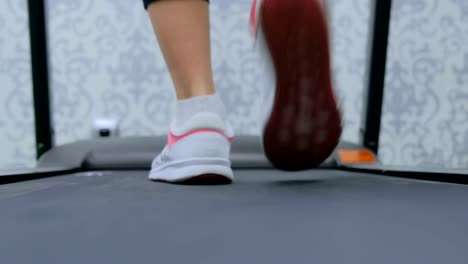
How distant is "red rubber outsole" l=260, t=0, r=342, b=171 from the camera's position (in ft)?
1.61

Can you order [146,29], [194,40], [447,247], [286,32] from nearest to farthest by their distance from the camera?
1. [447,247]
2. [286,32]
3. [194,40]
4. [146,29]

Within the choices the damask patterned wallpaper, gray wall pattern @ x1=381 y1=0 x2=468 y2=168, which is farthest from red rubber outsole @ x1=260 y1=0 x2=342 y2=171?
gray wall pattern @ x1=381 y1=0 x2=468 y2=168

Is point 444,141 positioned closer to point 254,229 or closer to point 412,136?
point 412,136

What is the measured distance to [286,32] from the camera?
495 mm

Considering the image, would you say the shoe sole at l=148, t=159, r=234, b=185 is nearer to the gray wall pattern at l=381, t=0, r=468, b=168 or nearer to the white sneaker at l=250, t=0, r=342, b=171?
the white sneaker at l=250, t=0, r=342, b=171

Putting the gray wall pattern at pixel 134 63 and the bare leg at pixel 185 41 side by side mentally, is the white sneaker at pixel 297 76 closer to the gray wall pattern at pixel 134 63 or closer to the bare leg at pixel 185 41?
the bare leg at pixel 185 41

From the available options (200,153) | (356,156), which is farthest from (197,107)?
(356,156)

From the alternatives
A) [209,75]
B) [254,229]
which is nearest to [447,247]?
[254,229]

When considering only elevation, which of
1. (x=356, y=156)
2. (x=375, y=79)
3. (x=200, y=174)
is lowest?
(x=356, y=156)

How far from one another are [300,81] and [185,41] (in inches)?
8.8

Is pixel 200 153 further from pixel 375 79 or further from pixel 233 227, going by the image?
pixel 375 79

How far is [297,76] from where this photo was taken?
51 cm

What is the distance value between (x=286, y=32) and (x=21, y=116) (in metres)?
1.59

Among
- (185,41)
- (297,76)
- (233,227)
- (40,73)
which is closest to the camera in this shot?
(233,227)
